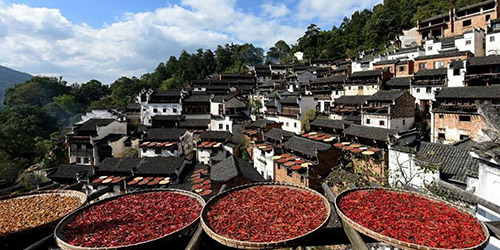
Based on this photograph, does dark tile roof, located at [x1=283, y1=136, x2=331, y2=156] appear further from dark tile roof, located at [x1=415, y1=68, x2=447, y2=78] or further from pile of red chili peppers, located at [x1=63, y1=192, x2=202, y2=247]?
pile of red chili peppers, located at [x1=63, y1=192, x2=202, y2=247]

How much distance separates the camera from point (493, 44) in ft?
80.9

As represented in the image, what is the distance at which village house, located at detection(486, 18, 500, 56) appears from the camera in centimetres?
2422

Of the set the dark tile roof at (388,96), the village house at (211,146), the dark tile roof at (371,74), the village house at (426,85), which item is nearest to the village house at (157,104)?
the village house at (211,146)

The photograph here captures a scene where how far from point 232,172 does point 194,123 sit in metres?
18.1

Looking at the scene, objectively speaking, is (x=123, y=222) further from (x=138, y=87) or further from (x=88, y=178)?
(x=138, y=87)

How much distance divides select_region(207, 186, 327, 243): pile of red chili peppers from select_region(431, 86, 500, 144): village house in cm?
2001

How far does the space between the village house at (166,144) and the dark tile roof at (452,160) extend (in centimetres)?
2322

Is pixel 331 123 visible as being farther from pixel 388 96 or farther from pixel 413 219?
pixel 413 219

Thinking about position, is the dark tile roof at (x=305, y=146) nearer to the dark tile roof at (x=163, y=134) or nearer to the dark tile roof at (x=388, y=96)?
the dark tile roof at (x=388, y=96)

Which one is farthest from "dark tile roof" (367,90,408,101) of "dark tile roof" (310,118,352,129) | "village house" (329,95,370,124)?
"dark tile roof" (310,118,352,129)

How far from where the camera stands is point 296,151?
20.7 meters

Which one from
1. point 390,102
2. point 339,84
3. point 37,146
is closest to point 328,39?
point 339,84

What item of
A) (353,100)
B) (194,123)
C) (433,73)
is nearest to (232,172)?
(353,100)

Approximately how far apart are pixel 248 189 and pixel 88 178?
24.1 meters
